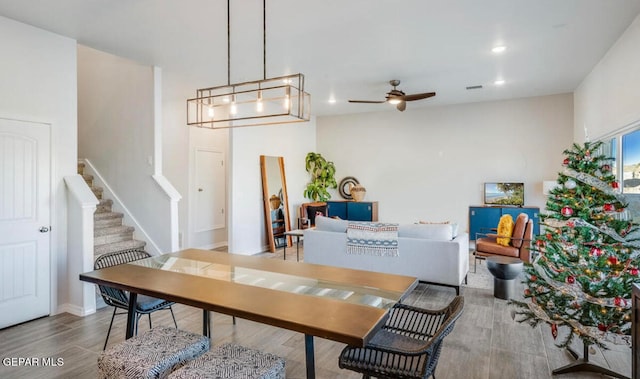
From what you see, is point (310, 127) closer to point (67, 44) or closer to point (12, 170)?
point (67, 44)

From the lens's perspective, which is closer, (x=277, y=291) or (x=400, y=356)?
(x=400, y=356)

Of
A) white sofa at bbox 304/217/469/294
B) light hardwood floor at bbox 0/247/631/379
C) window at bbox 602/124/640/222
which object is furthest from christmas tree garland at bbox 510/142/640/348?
white sofa at bbox 304/217/469/294

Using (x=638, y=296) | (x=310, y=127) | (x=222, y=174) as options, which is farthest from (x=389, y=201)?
(x=638, y=296)

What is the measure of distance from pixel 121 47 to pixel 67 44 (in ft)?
1.72

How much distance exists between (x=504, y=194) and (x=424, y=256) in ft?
11.3

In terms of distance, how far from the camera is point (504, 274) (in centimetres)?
414

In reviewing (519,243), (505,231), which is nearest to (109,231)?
(505,231)

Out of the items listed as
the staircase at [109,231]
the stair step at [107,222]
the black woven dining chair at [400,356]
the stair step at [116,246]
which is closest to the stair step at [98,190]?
the staircase at [109,231]

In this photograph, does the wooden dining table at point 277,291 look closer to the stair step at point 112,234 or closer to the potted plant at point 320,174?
the stair step at point 112,234

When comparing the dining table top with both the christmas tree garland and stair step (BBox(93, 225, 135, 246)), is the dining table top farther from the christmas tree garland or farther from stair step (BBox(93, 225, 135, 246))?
stair step (BBox(93, 225, 135, 246))

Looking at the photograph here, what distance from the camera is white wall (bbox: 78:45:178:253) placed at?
16.0 feet

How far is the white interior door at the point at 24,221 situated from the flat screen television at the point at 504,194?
700 centimetres

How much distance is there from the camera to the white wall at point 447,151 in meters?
6.58

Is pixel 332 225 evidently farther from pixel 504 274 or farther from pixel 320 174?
pixel 320 174
